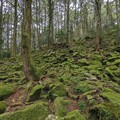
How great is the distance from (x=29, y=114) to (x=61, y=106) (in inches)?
36.5

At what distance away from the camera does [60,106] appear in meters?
5.48

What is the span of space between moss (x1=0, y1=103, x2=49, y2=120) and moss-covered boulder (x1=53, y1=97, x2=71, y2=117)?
30cm

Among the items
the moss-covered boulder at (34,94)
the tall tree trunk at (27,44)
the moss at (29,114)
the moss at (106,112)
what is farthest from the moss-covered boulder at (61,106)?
the tall tree trunk at (27,44)

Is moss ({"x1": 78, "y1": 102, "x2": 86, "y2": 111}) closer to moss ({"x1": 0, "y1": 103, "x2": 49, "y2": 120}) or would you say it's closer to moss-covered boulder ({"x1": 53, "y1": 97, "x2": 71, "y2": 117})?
moss-covered boulder ({"x1": 53, "y1": 97, "x2": 71, "y2": 117})

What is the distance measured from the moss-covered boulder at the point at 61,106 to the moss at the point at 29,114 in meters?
0.30

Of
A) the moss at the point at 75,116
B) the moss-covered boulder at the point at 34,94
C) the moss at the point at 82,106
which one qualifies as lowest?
the moss at the point at 75,116

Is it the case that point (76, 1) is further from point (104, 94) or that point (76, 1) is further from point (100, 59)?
point (104, 94)

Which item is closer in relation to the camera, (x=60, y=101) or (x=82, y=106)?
(x=82, y=106)

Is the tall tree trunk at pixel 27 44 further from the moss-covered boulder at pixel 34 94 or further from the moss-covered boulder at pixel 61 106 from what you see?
the moss-covered boulder at pixel 61 106

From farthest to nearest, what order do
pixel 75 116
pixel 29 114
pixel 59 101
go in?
pixel 59 101, pixel 29 114, pixel 75 116

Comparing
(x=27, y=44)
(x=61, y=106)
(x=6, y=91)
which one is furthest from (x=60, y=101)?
(x=27, y=44)

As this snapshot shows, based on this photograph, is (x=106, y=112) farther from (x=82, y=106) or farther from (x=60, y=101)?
(x=60, y=101)

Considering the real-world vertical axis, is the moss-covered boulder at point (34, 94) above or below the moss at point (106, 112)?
above

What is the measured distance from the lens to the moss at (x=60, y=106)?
5203 mm
